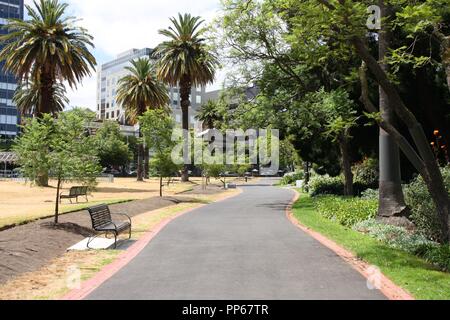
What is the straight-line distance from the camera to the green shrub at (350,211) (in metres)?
16.4

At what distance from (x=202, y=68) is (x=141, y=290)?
44793 mm

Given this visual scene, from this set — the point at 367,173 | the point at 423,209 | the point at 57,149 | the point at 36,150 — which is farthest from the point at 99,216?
the point at 367,173

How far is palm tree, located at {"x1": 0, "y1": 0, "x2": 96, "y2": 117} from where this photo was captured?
1542 inches

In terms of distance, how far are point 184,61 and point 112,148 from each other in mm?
42199

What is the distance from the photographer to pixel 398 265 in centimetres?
932

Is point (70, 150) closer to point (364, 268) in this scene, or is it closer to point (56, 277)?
point (56, 277)

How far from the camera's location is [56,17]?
40969 millimetres

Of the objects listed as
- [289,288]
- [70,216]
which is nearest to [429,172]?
[289,288]

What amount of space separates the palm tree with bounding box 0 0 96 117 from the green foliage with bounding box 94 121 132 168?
44.0m

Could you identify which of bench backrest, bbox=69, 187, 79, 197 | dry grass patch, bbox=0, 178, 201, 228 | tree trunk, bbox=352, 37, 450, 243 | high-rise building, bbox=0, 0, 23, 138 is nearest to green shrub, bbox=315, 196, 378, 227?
tree trunk, bbox=352, 37, 450, 243

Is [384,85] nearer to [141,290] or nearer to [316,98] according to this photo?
[141,290]

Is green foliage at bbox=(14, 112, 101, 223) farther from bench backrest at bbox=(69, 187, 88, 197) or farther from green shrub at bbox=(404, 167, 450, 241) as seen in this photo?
bench backrest at bbox=(69, 187, 88, 197)

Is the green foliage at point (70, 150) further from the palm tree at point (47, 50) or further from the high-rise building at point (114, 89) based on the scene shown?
the high-rise building at point (114, 89)
